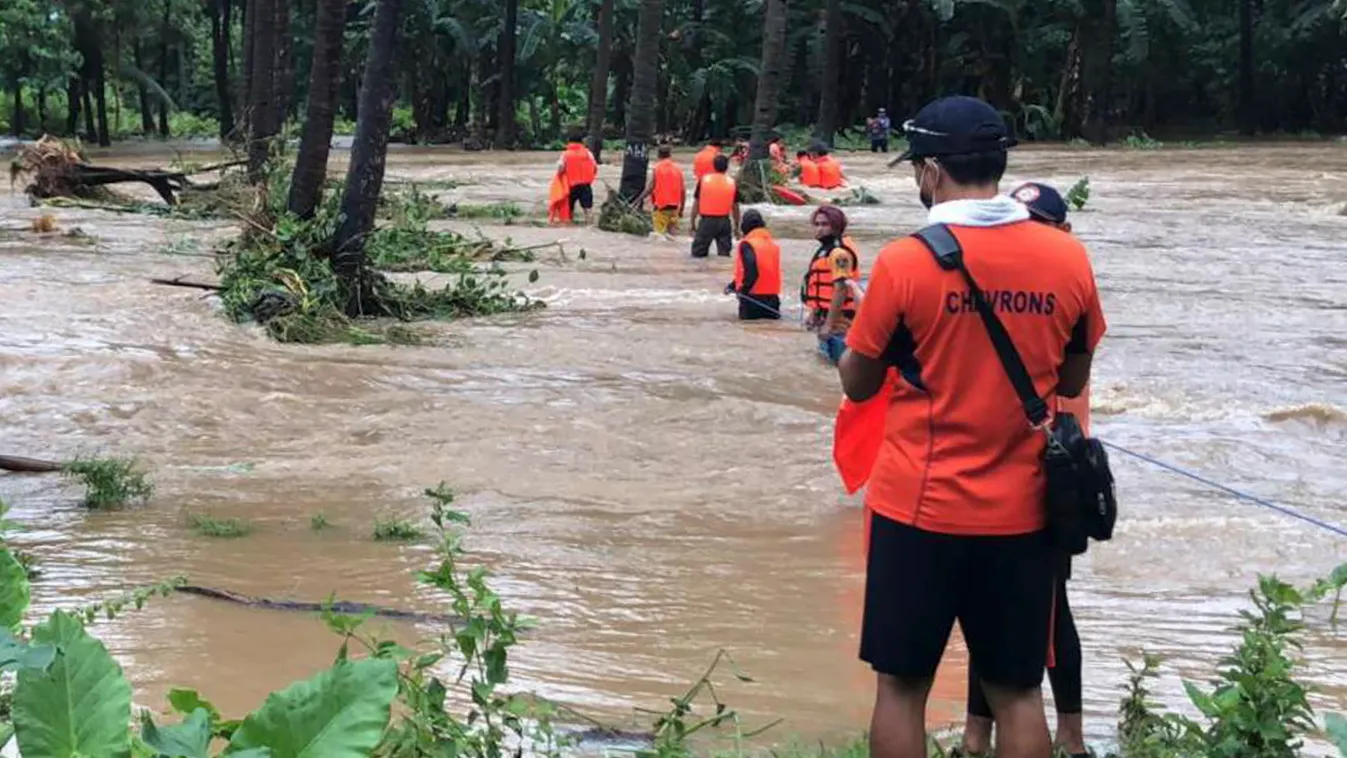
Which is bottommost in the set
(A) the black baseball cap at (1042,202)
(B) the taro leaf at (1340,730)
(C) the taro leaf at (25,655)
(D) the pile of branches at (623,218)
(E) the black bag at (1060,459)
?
(D) the pile of branches at (623,218)

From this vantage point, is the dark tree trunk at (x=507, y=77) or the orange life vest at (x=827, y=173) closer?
the orange life vest at (x=827, y=173)

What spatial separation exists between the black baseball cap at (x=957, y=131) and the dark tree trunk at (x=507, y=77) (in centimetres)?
4267

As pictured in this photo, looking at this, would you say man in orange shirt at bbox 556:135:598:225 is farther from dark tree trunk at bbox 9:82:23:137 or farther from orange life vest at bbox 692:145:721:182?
dark tree trunk at bbox 9:82:23:137

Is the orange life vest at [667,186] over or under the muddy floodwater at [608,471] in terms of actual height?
over

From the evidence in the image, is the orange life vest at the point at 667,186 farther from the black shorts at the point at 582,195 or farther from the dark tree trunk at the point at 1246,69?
the dark tree trunk at the point at 1246,69

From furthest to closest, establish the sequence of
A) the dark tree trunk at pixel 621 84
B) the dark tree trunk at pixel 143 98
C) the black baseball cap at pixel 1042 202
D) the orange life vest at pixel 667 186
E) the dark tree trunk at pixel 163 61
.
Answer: the dark tree trunk at pixel 143 98 → the dark tree trunk at pixel 163 61 → the dark tree trunk at pixel 621 84 → the orange life vest at pixel 667 186 → the black baseball cap at pixel 1042 202

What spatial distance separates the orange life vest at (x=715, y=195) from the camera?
19688 mm

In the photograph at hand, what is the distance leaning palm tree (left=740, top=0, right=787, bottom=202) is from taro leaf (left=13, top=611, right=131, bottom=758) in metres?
25.8

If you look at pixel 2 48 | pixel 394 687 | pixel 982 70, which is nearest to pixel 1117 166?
pixel 982 70

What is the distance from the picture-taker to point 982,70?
51.8 meters

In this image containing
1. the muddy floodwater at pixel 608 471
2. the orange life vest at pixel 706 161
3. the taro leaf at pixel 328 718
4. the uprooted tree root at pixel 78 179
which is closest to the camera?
the taro leaf at pixel 328 718

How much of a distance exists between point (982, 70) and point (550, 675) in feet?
159

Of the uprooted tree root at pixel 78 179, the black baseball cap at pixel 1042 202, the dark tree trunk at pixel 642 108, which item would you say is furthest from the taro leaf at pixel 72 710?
→ the uprooted tree root at pixel 78 179

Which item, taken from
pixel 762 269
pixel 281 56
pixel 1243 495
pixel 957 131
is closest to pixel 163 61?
pixel 281 56
